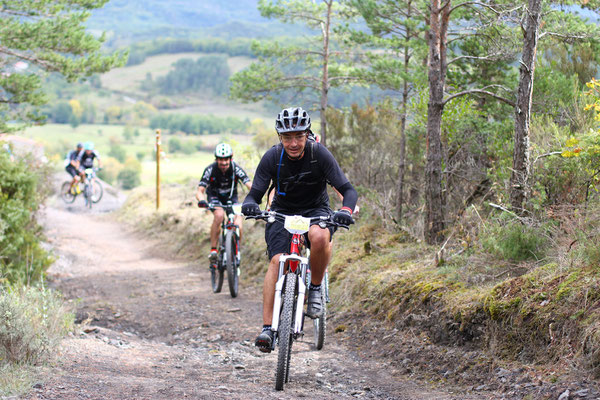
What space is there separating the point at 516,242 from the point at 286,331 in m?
2.76

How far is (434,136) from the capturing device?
8578mm

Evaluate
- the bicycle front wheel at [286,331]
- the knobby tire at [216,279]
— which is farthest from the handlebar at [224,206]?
the bicycle front wheel at [286,331]

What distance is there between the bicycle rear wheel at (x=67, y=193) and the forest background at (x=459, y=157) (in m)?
9.94

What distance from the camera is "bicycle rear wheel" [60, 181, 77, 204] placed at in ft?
89.0

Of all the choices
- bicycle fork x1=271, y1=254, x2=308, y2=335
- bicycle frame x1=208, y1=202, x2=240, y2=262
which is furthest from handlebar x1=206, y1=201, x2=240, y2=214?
bicycle fork x1=271, y1=254, x2=308, y2=335

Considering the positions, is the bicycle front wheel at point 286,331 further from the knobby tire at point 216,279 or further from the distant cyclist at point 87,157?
the distant cyclist at point 87,157

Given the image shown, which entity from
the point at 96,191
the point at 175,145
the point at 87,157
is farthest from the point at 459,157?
the point at 175,145

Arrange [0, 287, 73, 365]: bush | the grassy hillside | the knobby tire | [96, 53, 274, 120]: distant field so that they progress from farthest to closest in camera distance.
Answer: [96, 53, 274, 120]: distant field → the knobby tire → [0, 287, 73, 365]: bush → the grassy hillside

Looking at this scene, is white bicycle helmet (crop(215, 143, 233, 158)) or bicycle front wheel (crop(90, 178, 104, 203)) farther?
bicycle front wheel (crop(90, 178, 104, 203))

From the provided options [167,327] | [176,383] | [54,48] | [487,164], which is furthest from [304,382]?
[54,48]

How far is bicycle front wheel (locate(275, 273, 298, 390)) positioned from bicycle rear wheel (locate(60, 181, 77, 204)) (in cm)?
2365

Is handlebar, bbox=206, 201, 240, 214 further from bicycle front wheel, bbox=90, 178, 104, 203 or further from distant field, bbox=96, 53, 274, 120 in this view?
distant field, bbox=96, 53, 274, 120

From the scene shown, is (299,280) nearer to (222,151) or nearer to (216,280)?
(222,151)

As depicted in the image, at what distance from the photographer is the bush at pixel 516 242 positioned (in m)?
6.29
